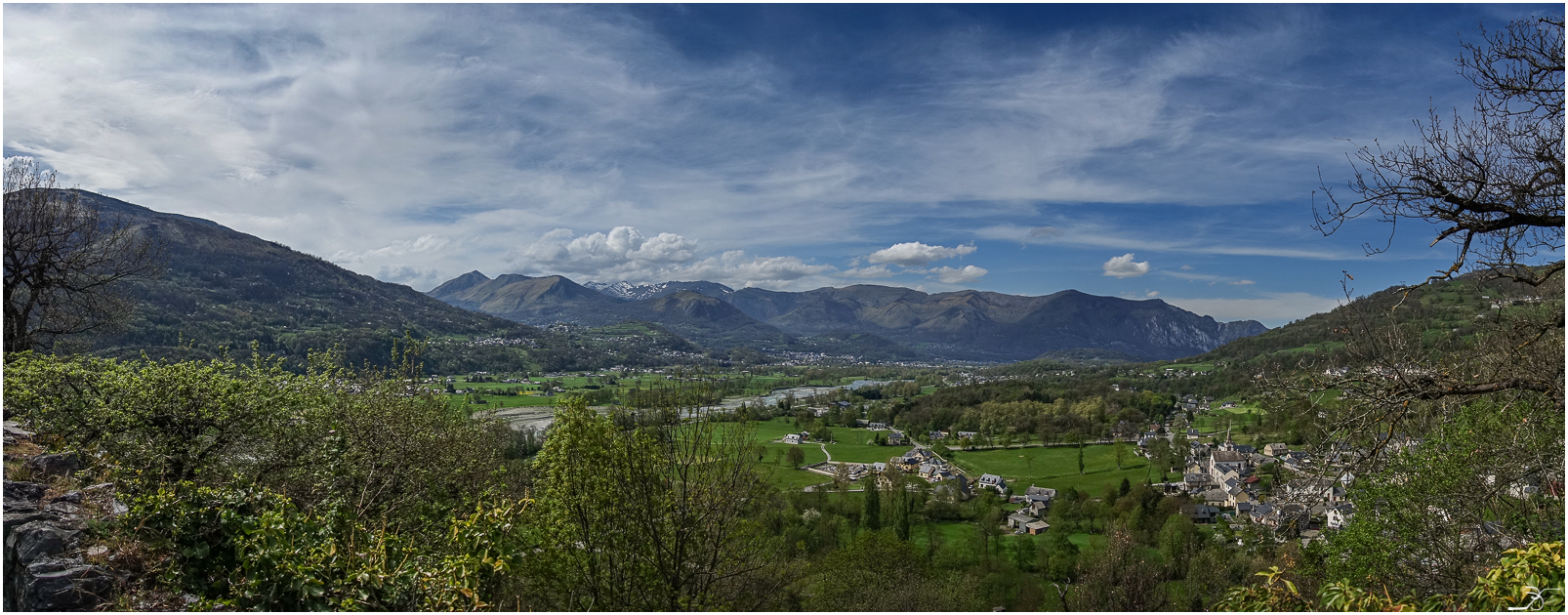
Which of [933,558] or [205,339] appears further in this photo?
[205,339]

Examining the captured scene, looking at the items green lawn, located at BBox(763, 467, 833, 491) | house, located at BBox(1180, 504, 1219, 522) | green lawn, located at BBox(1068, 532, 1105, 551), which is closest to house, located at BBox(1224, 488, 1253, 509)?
house, located at BBox(1180, 504, 1219, 522)

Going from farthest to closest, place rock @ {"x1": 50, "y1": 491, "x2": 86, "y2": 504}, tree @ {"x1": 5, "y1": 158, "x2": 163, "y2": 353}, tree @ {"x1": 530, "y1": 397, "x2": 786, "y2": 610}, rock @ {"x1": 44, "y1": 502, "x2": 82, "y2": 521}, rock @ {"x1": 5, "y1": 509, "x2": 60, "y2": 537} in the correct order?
tree @ {"x1": 5, "y1": 158, "x2": 163, "y2": 353}
tree @ {"x1": 530, "y1": 397, "x2": 786, "y2": 610}
rock @ {"x1": 50, "y1": 491, "x2": 86, "y2": 504}
rock @ {"x1": 44, "y1": 502, "x2": 82, "y2": 521}
rock @ {"x1": 5, "y1": 509, "x2": 60, "y2": 537}

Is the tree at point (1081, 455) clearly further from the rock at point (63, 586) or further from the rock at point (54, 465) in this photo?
the rock at point (63, 586)

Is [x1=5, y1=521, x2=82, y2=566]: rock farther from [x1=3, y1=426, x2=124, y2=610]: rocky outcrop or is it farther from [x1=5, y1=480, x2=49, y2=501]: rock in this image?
[x1=5, y1=480, x2=49, y2=501]: rock

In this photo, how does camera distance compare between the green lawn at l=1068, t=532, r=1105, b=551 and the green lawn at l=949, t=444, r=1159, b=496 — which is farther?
the green lawn at l=949, t=444, r=1159, b=496

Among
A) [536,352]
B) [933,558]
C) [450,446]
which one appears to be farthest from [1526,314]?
[536,352]

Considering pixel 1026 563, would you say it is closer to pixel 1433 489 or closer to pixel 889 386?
pixel 1433 489

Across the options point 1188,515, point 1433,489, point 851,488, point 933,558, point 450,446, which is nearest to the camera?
point 1433,489

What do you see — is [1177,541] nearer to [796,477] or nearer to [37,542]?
[796,477]
